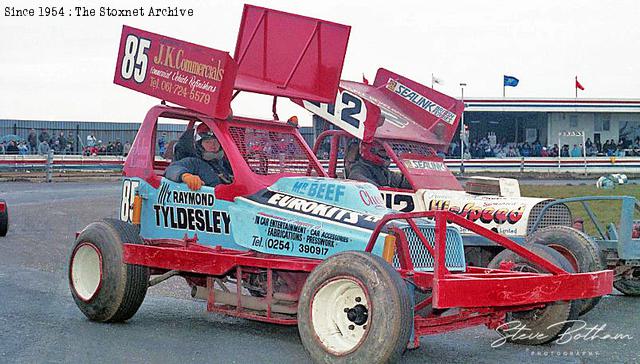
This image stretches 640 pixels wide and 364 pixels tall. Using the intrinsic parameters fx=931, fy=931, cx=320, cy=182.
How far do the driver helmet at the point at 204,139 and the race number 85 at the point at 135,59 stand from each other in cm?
73

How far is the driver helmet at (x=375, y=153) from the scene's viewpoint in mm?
10906

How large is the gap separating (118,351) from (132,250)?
112cm

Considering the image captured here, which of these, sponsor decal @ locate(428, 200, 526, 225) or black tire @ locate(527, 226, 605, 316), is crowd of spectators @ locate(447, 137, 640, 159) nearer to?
sponsor decal @ locate(428, 200, 526, 225)

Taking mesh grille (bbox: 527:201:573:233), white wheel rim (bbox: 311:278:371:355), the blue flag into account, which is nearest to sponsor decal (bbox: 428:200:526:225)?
mesh grille (bbox: 527:201:573:233)

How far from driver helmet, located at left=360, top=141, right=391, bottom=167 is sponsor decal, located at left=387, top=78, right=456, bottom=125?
1242 millimetres

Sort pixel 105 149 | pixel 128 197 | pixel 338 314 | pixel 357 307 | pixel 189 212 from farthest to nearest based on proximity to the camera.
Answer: pixel 105 149
pixel 128 197
pixel 189 212
pixel 338 314
pixel 357 307

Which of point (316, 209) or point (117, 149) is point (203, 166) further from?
point (117, 149)

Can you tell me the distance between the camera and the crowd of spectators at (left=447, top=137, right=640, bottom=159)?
153 feet

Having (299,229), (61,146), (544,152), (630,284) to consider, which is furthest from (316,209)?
(544,152)

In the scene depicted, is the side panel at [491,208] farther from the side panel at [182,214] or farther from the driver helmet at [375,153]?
the side panel at [182,214]

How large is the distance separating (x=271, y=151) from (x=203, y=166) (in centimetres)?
67

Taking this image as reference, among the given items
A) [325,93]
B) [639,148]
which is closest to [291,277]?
[325,93]

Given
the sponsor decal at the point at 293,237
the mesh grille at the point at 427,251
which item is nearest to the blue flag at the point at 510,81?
the mesh grille at the point at 427,251

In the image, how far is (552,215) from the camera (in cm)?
973
